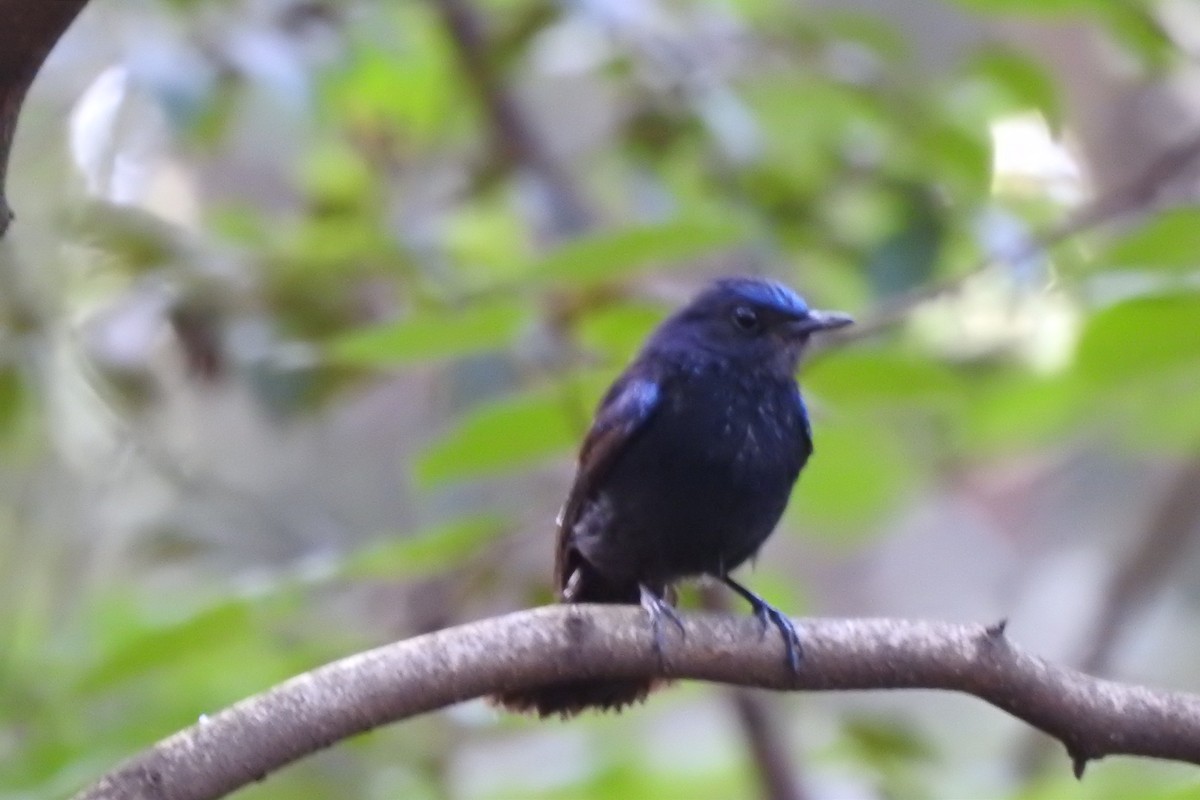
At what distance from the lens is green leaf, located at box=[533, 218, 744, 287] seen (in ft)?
9.44

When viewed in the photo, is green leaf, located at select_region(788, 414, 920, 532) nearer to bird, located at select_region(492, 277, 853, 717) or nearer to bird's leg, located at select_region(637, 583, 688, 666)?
bird, located at select_region(492, 277, 853, 717)

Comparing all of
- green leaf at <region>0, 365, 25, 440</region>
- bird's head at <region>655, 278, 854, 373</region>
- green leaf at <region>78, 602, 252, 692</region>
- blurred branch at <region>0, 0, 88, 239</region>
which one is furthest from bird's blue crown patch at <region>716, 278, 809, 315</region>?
blurred branch at <region>0, 0, 88, 239</region>

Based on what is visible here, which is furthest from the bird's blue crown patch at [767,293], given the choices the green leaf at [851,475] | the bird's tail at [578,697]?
the bird's tail at [578,697]

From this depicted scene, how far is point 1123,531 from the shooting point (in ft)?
22.1

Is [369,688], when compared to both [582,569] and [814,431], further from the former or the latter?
[814,431]

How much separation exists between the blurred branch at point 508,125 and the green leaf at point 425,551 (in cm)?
137

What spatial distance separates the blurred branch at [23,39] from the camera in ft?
5.07

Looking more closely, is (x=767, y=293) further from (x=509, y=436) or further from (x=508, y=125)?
(x=508, y=125)

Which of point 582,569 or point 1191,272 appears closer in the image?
point 1191,272

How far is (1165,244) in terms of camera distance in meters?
2.61

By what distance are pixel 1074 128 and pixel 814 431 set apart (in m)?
2.93

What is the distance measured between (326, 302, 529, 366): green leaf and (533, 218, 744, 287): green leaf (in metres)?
0.11

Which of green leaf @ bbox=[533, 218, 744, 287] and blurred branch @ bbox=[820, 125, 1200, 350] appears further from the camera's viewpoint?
blurred branch @ bbox=[820, 125, 1200, 350]

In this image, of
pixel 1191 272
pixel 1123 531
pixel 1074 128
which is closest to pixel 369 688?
pixel 1191 272
